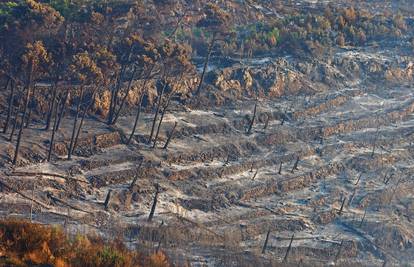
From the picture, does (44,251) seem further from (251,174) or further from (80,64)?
(251,174)

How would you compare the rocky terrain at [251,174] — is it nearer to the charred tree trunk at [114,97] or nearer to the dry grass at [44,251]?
the charred tree trunk at [114,97]

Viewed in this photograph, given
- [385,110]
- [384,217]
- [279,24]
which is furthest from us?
[279,24]

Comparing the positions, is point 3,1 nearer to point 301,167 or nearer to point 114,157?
point 114,157

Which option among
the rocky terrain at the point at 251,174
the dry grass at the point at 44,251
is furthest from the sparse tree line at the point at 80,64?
the dry grass at the point at 44,251

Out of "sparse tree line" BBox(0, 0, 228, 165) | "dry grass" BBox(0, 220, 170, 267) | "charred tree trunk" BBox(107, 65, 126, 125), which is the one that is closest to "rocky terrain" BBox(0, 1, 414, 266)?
"charred tree trunk" BBox(107, 65, 126, 125)

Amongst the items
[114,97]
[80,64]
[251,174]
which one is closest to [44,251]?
[80,64]

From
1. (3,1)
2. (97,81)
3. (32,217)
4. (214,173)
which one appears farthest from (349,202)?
(3,1)

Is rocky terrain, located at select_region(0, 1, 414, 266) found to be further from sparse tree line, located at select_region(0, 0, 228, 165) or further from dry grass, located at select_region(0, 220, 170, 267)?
dry grass, located at select_region(0, 220, 170, 267)
